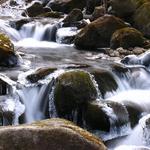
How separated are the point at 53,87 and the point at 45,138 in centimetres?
591

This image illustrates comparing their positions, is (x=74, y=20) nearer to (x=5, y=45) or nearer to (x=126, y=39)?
(x=126, y=39)

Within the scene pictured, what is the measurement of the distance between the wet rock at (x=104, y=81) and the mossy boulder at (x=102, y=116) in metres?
1.05

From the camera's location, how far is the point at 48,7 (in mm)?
29078

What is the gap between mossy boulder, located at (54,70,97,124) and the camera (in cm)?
1126

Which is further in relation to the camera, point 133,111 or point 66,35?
point 66,35

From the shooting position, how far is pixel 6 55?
14125 mm

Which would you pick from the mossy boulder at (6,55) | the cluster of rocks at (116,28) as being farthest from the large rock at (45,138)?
the cluster of rocks at (116,28)

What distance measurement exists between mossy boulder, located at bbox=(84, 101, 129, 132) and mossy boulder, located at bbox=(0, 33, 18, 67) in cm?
383

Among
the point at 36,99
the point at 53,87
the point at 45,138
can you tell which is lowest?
the point at 36,99

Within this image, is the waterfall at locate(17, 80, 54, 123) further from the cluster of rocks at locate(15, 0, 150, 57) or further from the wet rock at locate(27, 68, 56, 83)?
the cluster of rocks at locate(15, 0, 150, 57)

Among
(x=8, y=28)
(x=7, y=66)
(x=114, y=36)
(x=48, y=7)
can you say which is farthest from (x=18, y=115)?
(x=48, y=7)

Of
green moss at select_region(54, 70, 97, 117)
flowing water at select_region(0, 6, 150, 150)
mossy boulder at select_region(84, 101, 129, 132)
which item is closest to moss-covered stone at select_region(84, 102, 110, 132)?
mossy boulder at select_region(84, 101, 129, 132)

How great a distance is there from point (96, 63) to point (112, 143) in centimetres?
462

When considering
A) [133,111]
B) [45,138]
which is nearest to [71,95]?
[133,111]
